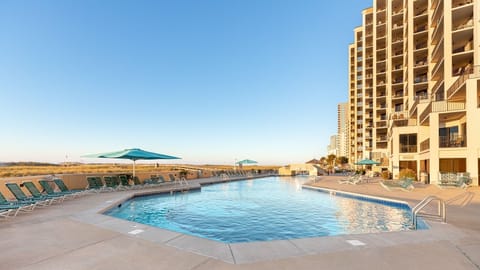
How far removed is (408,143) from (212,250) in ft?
81.6

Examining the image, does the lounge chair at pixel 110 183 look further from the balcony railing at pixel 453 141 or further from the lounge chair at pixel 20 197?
the balcony railing at pixel 453 141

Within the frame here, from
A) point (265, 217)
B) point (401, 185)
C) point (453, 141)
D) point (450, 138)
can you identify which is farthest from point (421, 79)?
point (265, 217)

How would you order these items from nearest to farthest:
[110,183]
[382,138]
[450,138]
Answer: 1. [110,183]
2. [450,138]
3. [382,138]

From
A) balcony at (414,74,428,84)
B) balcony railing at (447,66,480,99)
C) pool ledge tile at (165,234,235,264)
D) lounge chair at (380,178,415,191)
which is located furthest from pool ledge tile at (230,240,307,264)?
balcony at (414,74,428,84)

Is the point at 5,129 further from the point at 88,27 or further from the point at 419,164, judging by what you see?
the point at 419,164

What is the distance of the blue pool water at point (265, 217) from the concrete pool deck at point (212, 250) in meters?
1.73

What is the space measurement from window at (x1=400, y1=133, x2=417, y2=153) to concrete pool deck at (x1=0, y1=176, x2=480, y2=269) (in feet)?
66.5

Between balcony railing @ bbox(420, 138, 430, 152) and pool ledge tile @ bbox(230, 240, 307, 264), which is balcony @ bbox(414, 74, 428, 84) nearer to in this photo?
balcony railing @ bbox(420, 138, 430, 152)

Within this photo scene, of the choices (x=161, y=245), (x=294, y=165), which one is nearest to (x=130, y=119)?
(x=294, y=165)

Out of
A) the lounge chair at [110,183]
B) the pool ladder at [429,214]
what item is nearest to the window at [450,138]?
the pool ladder at [429,214]

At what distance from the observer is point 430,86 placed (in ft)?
81.8

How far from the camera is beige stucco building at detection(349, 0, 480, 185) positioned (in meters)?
16.4

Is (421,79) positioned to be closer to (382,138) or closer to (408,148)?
(408,148)

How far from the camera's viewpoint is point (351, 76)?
5519 centimetres
